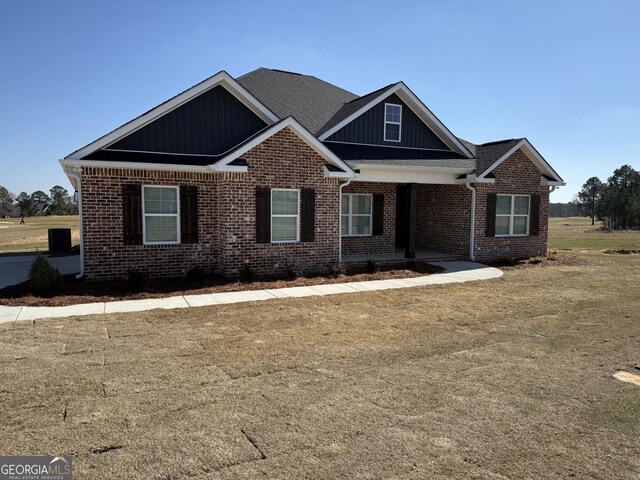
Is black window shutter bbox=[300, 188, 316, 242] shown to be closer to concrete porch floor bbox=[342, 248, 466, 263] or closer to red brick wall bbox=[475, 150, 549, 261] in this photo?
concrete porch floor bbox=[342, 248, 466, 263]

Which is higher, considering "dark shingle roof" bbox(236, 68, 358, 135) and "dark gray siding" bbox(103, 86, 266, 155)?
"dark shingle roof" bbox(236, 68, 358, 135)

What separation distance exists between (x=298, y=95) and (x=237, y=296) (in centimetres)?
1088

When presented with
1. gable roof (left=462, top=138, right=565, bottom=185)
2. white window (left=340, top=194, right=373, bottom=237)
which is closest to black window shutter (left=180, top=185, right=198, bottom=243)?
white window (left=340, top=194, right=373, bottom=237)

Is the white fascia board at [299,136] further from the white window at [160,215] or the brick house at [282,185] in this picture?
the white window at [160,215]

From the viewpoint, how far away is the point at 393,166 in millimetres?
14336

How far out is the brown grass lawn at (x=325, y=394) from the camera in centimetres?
357

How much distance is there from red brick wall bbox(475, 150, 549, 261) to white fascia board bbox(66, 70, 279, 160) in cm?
835

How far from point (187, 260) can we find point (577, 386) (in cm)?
978

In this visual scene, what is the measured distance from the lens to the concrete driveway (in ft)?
37.5

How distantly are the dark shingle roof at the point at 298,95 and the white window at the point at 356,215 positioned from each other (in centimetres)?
292

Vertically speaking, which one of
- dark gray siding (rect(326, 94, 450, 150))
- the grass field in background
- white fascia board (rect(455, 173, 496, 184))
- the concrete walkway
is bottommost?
the concrete walkway

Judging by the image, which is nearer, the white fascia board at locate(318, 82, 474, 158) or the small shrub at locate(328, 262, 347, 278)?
the small shrub at locate(328, 262, 347, 278)

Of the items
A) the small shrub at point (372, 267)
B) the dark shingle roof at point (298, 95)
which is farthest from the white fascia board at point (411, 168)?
the small shrub at point (372, 267)

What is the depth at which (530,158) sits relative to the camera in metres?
17.0
